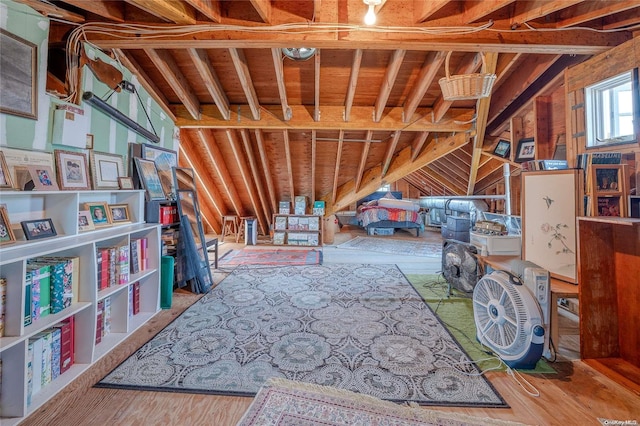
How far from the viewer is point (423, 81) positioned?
118 inches

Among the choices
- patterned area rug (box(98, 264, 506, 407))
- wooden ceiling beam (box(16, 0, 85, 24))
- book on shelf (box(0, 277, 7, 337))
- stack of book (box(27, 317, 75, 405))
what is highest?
wooden ceiling beam (box(16, 0, 85, 24))

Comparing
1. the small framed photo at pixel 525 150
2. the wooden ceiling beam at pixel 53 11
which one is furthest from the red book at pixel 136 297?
the small framed photo at pixel 525 150

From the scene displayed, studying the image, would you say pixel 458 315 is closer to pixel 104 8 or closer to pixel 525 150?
pixel 525 150

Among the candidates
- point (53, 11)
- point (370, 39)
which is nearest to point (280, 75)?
point (370, 39)

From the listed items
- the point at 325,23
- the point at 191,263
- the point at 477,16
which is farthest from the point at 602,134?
the point at 191,263

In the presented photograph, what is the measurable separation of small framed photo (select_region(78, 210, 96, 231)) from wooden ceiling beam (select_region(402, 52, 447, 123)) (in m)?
3.30

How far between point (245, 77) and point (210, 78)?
1.24 feet

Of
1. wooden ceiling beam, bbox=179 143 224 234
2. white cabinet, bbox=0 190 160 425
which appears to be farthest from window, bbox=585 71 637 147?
wooden ceiling beam, bbox=179 143 224 234

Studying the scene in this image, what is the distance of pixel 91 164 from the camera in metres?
2.23

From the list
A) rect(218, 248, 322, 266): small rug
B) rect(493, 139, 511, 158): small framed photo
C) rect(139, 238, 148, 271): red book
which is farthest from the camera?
rect(218, 248, 322, 266): small rug

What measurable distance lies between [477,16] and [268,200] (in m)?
4.80

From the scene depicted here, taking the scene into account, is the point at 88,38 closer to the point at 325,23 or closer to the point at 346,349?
the point at 325,23

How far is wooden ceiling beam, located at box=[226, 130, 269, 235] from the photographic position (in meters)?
4.19

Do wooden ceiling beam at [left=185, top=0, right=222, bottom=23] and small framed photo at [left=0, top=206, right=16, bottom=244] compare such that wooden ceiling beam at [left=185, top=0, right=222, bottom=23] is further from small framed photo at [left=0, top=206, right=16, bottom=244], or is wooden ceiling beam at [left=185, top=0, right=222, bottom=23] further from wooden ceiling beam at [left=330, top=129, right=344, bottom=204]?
wooden ceiling beam at [left=330, top=129, right=344, bottom=204]
